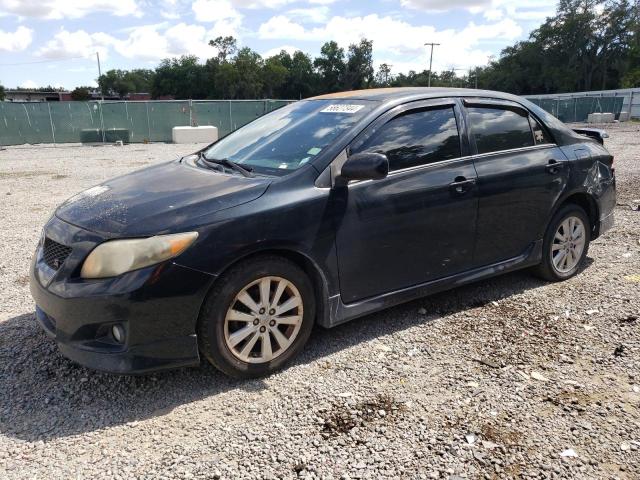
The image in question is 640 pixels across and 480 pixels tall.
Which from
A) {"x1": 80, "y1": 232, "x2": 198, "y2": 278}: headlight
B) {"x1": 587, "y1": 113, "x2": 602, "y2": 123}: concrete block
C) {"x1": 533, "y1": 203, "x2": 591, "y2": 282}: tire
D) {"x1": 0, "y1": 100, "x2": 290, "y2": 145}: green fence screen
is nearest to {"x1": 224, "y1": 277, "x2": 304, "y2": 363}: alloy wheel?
{"x1": 80, "y1": 232, "x2": 198, "y2": 278}: headlight

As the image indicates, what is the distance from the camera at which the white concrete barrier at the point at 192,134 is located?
24391 millimetres

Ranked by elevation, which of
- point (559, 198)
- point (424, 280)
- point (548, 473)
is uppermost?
point (559, 198)

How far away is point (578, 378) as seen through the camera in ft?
10.5

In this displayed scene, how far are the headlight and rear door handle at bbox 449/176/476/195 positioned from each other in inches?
77.9

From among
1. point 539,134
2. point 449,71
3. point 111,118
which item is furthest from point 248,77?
point 539,134

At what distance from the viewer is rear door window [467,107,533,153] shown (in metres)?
4.08

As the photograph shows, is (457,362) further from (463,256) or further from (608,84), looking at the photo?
(608,84)

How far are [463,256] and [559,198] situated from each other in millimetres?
1240

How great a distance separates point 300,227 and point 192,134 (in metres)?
22.7

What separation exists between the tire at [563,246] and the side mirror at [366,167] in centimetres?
216

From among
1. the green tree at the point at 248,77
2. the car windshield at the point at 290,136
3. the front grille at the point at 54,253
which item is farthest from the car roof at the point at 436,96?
the green tree at the point at 248,77

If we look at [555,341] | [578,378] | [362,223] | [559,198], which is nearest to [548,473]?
[578,378]

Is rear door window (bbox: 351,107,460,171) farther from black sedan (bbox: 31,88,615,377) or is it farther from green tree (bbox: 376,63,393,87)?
green tree (bbox: 376,63,393,87)

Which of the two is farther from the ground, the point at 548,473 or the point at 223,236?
the point at 223,236
